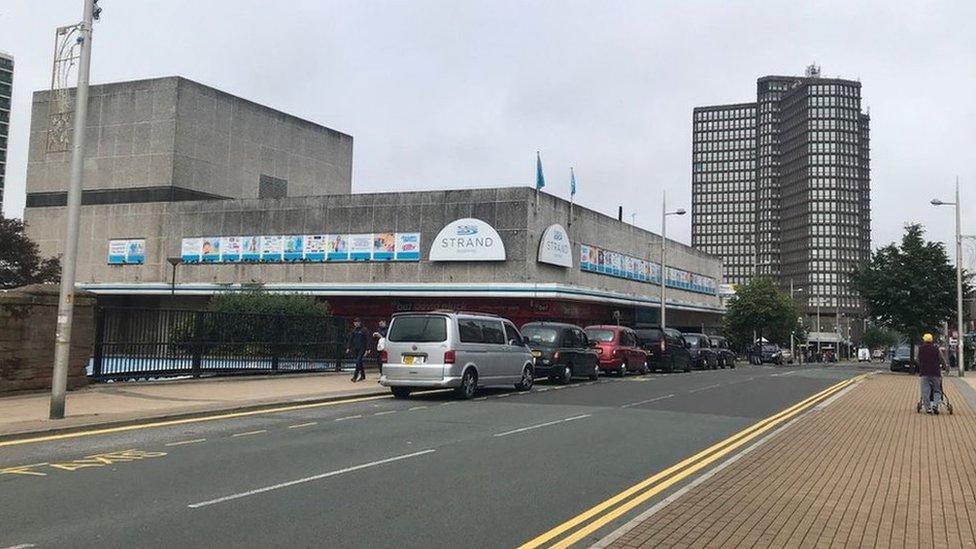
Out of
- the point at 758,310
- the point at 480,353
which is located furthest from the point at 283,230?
the point at 758,310

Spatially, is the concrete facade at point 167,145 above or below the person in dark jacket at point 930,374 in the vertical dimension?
above

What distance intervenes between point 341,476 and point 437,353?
8.97 meters

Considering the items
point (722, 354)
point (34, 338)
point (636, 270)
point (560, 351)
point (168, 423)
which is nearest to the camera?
point (168, 423)

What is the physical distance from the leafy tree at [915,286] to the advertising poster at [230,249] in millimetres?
34360

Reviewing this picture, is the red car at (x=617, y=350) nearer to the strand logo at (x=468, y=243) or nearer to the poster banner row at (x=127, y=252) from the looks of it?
the strand logo at (x=468, y=243)

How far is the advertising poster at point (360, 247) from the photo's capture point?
1639 inches

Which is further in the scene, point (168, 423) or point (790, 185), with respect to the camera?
point (790, 185)

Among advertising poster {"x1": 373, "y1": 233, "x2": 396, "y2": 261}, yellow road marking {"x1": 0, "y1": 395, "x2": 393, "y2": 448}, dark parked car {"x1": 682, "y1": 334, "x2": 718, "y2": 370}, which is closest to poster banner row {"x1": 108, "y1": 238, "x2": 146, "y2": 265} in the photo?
advertising poster {"x1": 373, "y1": 233, "x2": 396, "y2": 261}

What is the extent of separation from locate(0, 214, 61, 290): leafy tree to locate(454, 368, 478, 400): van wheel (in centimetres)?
3104

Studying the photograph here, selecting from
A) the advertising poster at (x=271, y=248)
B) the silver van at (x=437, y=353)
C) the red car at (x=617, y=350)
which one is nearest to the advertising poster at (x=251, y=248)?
the advertising poster at (x=271, y=248)

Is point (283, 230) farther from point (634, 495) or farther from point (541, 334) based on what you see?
point (634, 495)

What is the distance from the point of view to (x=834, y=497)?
807 centimetres

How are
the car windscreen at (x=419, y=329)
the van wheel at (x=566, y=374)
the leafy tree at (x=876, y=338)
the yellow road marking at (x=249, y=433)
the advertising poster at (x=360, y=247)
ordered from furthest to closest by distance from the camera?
1. the leafy tree at (x=876, y=338)
2. the advertising poster at (x=360, y=247)
3. the van wheel at (x=566, y=374)
4. the car windscreen at (x=419, y=329)
5. the yellow road marking at (x=249, y=433)

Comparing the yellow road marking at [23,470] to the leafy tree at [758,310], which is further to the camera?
the leafy tree at [758,310]
